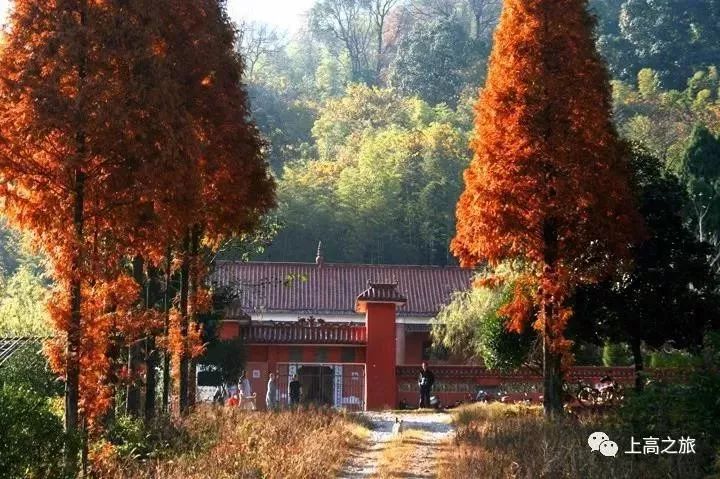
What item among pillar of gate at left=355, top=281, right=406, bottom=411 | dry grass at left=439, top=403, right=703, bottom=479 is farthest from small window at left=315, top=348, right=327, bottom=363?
dry grass at left=439, top=403, right=703, bottom=479

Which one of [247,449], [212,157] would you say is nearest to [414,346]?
[212,157]

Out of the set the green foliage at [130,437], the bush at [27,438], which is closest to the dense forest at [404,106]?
the green foliage at [130,437]

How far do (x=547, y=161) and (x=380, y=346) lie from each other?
1265 centimetres

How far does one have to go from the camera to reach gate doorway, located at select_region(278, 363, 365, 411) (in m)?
29.4

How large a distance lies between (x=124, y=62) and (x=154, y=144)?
3.44ft

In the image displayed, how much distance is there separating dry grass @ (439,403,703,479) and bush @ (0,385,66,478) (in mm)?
4375

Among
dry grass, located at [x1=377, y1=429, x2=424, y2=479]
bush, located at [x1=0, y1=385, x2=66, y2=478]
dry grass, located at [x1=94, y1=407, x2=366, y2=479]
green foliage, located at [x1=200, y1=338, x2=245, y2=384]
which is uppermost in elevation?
green foliage, located at [x1=200, y1=338, x2=245, y2=384]

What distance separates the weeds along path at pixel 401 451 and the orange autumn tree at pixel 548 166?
2422 mm

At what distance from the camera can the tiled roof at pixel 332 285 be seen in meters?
41.3

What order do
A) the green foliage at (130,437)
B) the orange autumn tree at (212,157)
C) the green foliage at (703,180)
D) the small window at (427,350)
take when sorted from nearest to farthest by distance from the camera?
the green foliage at (130,437)
the orange autumn tree at (212,157)
the green foliage at (703,180)
the small window at (427,350)

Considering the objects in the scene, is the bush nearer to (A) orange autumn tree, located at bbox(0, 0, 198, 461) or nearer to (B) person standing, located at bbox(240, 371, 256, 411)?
(A) orange autumn tree, located at bbox(0, 0, 198, 461)

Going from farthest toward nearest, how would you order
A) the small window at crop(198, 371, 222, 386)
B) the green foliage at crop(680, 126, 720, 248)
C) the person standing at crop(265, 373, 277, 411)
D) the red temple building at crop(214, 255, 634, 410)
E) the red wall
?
the red wall, the green foliage at crop(680, 126, 720, 248), the red temple building at crop(214, 255, 634, 410), the small window at crop(198, 371, 222, 386), the person standing at crop(265, 373, 277, 411)

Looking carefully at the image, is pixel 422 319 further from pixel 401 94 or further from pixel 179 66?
pixel 401 94

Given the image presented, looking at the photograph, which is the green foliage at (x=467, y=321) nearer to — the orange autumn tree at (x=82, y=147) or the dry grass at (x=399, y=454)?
the dry grass at (x=399, y=454)
